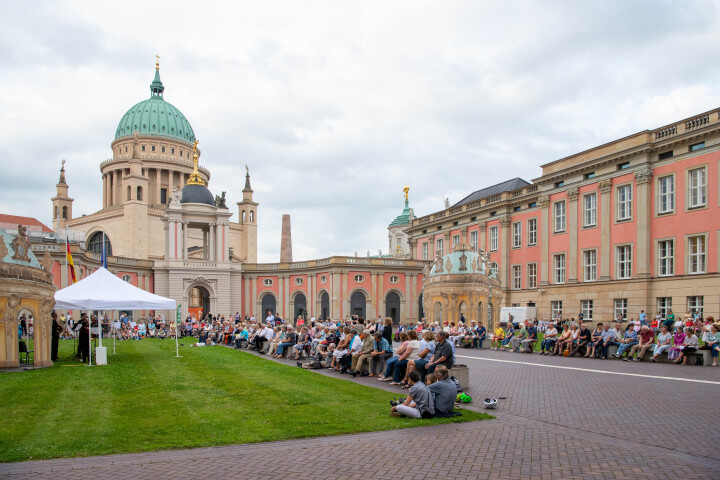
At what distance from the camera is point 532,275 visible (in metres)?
52.4

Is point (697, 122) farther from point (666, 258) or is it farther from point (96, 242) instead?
point (96, 242)

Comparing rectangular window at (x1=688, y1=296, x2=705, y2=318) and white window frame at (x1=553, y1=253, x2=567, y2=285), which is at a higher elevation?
white window frame at (x1=553, y1=253, x2=567, y2=285)

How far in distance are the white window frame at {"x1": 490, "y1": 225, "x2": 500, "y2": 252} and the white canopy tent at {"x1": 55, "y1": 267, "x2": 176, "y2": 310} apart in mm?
37716

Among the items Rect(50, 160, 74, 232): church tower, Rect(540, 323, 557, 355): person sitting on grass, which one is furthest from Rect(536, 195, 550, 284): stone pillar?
Rect(50, 160, 74, 232): church tower

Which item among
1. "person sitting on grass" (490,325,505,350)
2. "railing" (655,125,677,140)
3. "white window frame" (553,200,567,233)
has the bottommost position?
"person sitting on grass" (490,325,505,350)

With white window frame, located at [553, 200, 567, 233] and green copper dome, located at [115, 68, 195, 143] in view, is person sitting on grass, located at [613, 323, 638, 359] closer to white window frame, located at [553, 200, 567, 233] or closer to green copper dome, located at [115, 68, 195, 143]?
white window frame, located at [553, 200, 567, 233]

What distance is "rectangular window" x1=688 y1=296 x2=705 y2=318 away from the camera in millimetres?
36125

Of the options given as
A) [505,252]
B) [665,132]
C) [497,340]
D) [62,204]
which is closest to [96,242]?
[62,204]

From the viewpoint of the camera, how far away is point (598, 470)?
8.38 meters

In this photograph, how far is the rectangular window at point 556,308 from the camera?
47250mm

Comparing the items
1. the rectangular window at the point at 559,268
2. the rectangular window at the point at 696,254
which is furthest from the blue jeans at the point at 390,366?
the rectangular window at the point at 559,268

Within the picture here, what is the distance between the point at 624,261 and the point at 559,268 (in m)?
6.68

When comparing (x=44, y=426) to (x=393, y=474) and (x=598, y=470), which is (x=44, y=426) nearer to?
(x=393, y=474)

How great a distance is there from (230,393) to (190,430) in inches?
170
